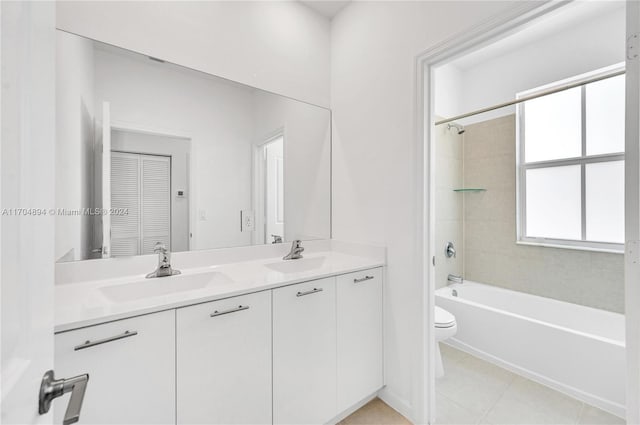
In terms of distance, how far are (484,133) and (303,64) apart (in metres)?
1.98

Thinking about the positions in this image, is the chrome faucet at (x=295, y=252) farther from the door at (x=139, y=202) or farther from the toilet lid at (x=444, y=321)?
the toilet lid at (x=444, y=321)

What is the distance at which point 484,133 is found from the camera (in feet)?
9.18

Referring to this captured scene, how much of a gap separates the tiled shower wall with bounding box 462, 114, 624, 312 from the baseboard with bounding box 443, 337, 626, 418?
25.0 inches

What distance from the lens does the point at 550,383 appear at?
1.83 metres

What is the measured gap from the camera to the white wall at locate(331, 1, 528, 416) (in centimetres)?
155

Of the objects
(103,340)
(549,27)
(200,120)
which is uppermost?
(549,27)

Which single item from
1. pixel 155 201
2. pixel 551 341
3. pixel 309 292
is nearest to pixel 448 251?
pixel 551 341

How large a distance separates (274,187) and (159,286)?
0.94 metres

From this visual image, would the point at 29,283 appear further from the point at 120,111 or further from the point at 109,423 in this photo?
the point at 120,111

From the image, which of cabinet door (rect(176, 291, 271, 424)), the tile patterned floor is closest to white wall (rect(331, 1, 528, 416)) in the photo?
the tile patterned floor

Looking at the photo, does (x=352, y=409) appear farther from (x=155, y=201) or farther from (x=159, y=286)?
(x=155, y=201)

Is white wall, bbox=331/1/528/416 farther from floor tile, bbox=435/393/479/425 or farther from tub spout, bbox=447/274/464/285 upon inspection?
tub spout, bbox=447/274/464/285

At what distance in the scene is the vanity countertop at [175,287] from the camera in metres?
0.91

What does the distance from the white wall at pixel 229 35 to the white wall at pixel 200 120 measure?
0.09 metres
